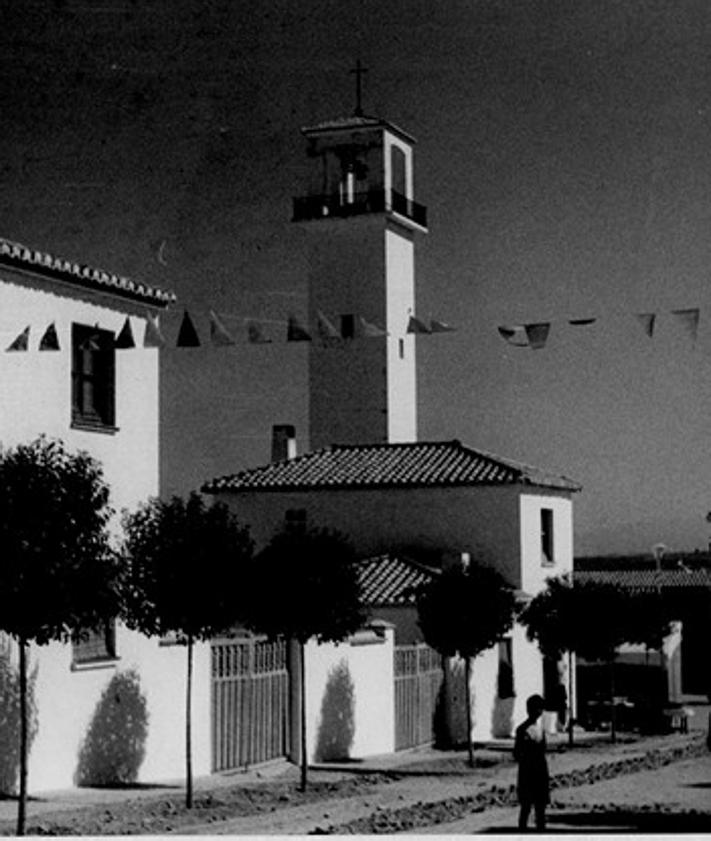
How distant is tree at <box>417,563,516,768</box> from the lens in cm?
2538

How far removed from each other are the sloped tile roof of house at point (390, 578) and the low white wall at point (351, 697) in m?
2.35

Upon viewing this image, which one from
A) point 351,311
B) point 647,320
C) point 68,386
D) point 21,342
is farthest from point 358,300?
point 647,320

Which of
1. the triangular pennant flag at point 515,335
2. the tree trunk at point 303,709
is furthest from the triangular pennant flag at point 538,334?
the tree trunk at point 303,709

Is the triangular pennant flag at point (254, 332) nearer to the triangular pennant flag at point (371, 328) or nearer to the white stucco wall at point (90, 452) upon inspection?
the triangular pennant flag at point (371, 328)

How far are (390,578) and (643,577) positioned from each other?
569cm

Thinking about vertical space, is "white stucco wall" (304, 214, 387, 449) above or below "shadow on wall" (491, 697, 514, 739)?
above

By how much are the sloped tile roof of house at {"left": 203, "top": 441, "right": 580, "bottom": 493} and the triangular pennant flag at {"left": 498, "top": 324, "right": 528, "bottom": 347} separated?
11.2m

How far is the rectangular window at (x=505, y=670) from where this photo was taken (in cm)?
2881

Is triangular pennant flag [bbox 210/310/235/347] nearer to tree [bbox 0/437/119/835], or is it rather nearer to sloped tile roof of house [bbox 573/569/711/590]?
tree [bbox 0/437/119/835]

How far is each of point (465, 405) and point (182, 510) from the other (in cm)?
328

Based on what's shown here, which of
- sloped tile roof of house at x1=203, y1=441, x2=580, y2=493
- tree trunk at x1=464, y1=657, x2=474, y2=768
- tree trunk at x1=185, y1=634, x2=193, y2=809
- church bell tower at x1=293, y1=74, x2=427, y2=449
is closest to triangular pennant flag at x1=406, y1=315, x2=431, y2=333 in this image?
church bell tower at x1=293, y1=74, x2=427, y2=449

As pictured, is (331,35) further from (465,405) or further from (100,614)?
(100,614)

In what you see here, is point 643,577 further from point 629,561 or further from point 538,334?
point 538,334

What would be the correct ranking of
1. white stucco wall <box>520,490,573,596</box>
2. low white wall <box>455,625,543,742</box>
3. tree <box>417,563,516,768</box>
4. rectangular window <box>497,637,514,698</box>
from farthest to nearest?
white stucco wall <box>520,490,573,596</box> < rectangular window <box>497,637,514,698</box> < low white wall <box>455,625,543,742</box> < tree <box>417,563,516,768</box>
